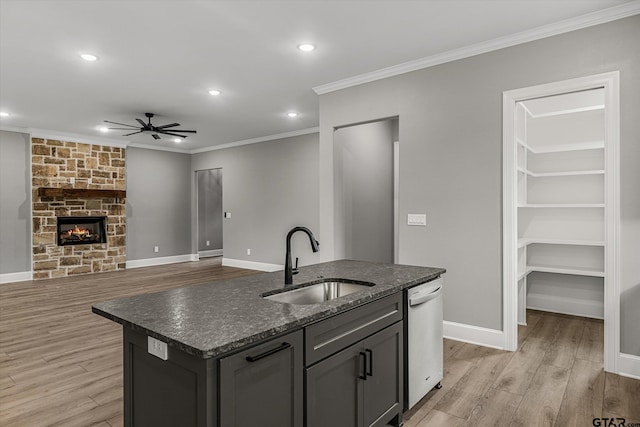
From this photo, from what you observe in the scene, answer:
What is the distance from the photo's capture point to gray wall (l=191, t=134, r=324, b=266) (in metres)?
6.98

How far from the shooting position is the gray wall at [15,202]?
257 inches

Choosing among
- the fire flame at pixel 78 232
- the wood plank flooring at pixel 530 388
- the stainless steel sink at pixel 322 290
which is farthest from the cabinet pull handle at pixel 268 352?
the fire flame at pixel 78 232

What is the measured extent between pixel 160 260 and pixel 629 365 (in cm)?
838

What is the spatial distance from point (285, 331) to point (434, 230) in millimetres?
2639

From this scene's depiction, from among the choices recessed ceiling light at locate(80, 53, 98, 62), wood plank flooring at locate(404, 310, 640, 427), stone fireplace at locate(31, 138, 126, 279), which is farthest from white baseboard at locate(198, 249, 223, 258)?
wood plank flooring at locate(404, 310, 640, 427)

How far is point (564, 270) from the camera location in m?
4.00

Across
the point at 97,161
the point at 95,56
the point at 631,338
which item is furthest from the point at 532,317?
the point at 97,161

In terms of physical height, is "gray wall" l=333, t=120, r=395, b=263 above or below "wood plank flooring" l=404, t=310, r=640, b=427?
above

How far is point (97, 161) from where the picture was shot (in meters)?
7.64

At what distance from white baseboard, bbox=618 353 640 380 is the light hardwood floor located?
106 mm

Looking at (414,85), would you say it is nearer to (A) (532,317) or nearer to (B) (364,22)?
(B) (364,22)

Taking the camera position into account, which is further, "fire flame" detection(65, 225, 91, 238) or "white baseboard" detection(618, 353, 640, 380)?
"fire flame" detection(65, 225, 91, 238)

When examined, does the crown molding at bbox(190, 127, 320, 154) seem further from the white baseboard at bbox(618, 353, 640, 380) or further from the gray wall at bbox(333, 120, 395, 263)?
the white baseboard at bbox(618, 353, 640, 380)

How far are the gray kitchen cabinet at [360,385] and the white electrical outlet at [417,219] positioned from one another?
184cm
